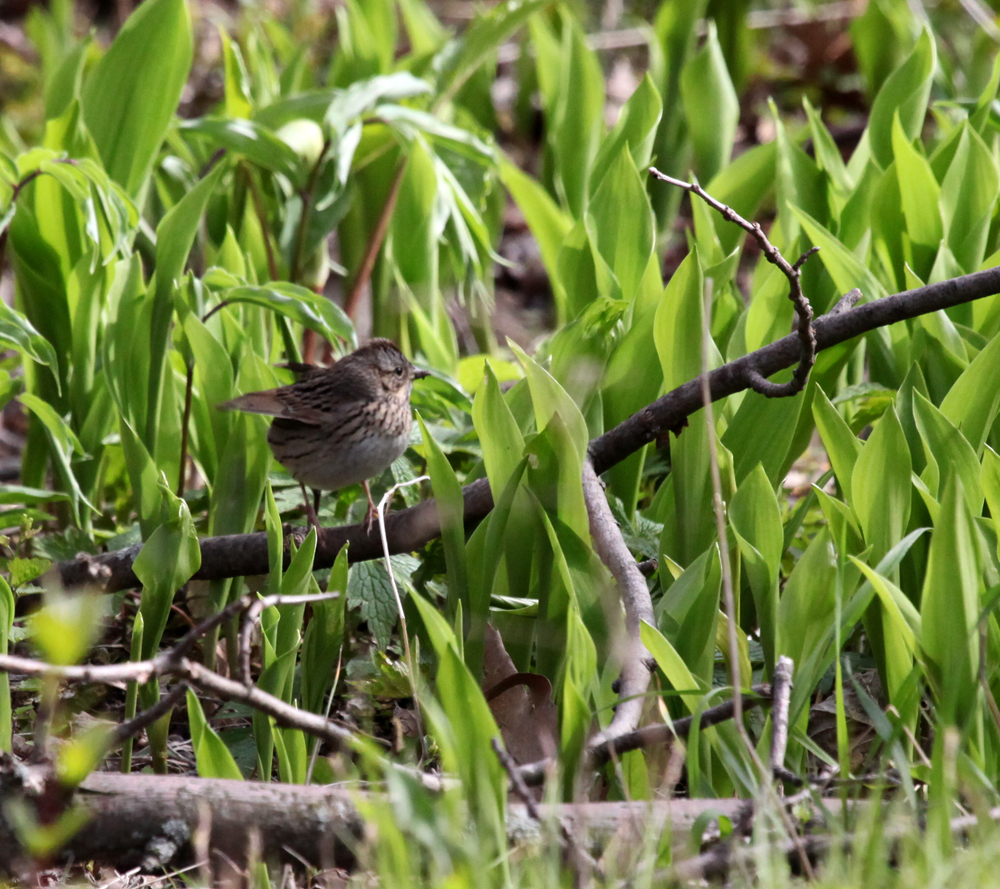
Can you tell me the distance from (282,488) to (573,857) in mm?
1965

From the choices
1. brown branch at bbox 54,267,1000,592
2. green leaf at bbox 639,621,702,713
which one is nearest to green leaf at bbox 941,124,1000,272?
brown branch at bbox 54,267,1000,592

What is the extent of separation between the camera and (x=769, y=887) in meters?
1.33

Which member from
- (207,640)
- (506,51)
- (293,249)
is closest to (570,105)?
(293,249)

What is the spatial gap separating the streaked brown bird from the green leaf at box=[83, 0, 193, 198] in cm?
96

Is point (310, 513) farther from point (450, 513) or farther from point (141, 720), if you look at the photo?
point (141, 720)

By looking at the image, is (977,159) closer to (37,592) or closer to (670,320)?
(670,320)

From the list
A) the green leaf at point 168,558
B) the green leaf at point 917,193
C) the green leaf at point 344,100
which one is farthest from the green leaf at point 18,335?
the green leaf at point 917,193

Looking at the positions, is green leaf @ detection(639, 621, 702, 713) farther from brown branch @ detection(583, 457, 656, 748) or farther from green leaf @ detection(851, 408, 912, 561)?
green leaf @ detection(851, 408, 912, 561)

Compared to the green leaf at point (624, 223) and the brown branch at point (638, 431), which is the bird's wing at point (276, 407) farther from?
the green leaf at point (624, 223)

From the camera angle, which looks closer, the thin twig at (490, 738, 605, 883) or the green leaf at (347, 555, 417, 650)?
the thin twig at (490, 738, 605, 883)

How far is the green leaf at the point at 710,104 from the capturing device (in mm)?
4035

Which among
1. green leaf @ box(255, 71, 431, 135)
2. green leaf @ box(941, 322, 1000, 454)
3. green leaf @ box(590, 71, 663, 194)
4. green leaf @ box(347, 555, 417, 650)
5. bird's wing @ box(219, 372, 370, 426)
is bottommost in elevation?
green leaf @ box(347, 555, 417, 650)

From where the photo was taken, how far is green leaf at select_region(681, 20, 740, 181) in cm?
404

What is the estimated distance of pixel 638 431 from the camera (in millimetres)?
2400
